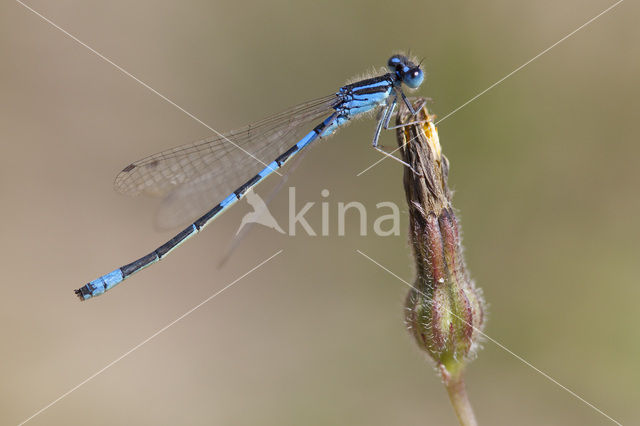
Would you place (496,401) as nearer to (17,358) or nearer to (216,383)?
(216,383)

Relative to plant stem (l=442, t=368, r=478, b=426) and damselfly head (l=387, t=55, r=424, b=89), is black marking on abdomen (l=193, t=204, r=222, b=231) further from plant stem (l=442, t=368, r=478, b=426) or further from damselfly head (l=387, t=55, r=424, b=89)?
plant stem (l=442, t=368, r=478, b=426)

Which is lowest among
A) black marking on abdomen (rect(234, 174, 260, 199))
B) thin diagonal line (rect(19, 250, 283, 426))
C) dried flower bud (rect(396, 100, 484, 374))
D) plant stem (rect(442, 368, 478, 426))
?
plant stem (rect(442, 368, 478, 426))

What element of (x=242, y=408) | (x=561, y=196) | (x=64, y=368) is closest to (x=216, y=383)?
(x=242, y=408)

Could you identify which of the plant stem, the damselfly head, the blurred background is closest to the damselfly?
the damselfly head

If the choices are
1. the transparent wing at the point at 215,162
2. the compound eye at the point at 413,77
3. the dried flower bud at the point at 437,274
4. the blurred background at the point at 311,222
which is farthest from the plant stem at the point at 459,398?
the transparent wing at the point at 215,162

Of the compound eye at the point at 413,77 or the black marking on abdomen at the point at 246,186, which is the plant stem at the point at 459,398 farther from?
the black marking on abdomen at the point at 246,186

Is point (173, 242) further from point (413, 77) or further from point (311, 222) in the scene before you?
point (413, 77)
